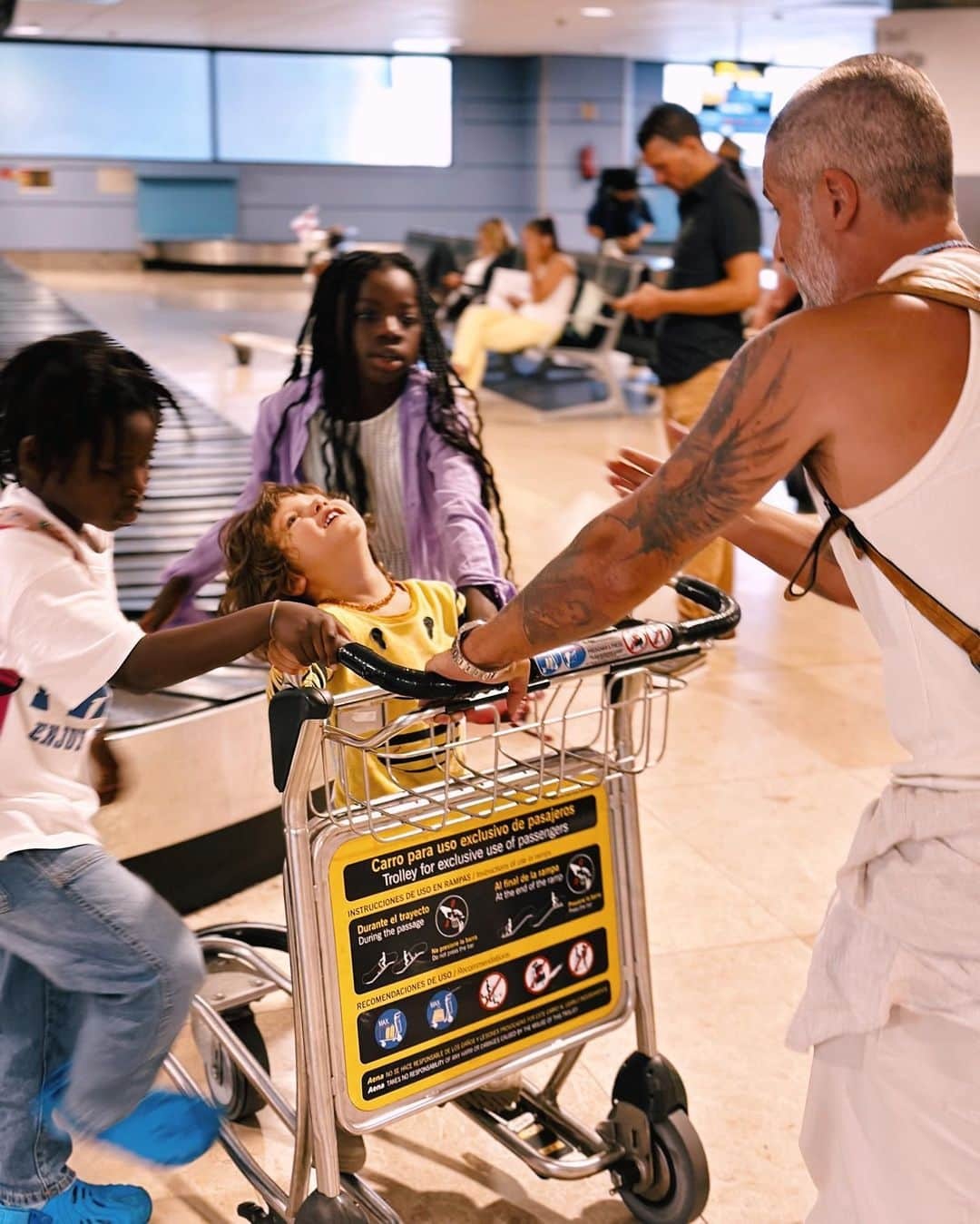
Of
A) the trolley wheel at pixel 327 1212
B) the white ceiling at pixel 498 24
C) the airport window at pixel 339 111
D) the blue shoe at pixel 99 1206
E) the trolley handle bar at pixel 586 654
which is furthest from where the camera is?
the airport window at pixel 339 111

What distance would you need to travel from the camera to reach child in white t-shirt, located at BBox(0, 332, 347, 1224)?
178 centimetres

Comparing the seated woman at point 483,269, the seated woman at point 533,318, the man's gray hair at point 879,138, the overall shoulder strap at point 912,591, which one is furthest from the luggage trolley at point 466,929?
the seated woman at point 483,269

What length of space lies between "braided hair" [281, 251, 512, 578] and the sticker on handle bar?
0.82 m

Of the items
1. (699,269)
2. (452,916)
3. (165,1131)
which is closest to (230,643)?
(452,916)

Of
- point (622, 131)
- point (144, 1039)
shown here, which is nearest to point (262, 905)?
point (144, 1039)

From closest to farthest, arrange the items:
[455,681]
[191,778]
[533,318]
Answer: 1. [455,681]
2. [191,778]
3. [533,318]

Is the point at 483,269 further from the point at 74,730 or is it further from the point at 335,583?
the point at 74,730

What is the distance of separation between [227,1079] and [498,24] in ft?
66.9

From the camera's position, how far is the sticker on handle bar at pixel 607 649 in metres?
1.86

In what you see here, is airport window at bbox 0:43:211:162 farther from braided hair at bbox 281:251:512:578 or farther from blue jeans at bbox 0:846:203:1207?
blue jeans at bbox 0:846:203:1207

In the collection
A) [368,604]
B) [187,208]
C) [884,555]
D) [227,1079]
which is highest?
[884,555]

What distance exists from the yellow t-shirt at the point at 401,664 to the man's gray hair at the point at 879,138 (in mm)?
880

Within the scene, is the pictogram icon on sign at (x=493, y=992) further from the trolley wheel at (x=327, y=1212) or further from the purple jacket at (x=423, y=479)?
the purple jacket at (x=423, y=479)

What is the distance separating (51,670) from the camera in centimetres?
177
